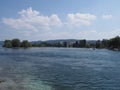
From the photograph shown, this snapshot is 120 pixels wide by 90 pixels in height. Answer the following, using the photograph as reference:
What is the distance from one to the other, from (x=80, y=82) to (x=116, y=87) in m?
5.78

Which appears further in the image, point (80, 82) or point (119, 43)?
point (119, 43)

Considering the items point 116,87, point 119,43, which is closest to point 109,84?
point 116,87

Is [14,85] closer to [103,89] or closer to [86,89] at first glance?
[86,89]

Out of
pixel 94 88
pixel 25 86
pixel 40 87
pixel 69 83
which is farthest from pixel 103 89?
pixel 25 86

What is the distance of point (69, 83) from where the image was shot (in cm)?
3525

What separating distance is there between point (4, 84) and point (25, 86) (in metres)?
3.44

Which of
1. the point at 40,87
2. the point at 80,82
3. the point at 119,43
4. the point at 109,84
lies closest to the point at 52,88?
the point at 40,87

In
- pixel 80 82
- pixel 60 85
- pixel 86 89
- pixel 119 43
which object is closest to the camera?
pixel 86 89

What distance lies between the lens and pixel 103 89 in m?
31.2

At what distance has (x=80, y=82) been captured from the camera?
1417 inches

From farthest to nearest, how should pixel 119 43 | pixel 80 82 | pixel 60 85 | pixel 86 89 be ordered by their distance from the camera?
pixel 119 43 → pixel 80 82 → pixel 60 85 → pixel 86 89

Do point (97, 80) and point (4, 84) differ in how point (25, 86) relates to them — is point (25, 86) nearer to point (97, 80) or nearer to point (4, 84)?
point (4, 84)

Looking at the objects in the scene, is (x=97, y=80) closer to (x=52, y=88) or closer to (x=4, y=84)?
(x=52, y=88)

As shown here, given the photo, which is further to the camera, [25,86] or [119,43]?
[119,43]
